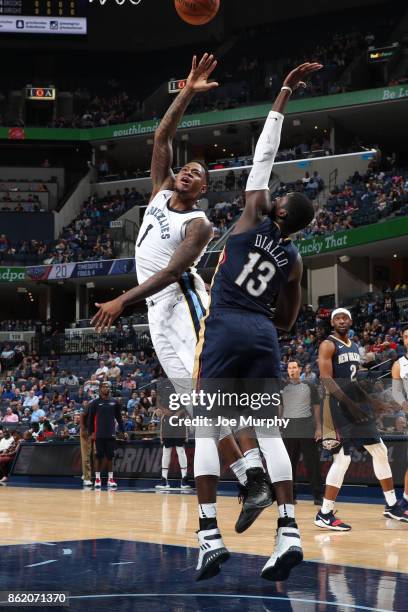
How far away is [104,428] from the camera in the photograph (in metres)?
17.4

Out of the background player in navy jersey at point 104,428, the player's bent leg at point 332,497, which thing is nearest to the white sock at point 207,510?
the player's bent leg at point 332,497

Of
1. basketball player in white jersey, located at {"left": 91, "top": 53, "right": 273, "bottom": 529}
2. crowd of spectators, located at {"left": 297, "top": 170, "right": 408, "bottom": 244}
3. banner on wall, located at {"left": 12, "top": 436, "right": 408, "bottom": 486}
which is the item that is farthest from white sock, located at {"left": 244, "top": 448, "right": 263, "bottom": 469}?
crowd of spectators, located at {"left": 297, "top": 170, "right": 408, "bottom": 244}

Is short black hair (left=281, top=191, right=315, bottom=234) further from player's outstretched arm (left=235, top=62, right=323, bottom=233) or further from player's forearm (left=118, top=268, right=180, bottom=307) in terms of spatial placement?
player's forearm (left=118, top=268, right=180, bottom=307)

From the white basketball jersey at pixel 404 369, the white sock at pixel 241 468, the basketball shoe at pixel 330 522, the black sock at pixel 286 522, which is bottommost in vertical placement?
the basketball shoe at pixel 330 522

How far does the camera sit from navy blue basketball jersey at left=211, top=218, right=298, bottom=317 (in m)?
5.13

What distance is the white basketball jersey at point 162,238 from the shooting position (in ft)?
19.6

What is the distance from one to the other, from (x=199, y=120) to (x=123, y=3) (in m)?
8.25

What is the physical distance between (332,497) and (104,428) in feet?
28.3

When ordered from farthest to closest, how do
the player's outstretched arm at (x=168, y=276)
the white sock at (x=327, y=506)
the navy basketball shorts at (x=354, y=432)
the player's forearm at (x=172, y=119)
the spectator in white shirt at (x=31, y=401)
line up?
the spectator in white shirt at (x=31, y=401) → the navy basketball shorts at (x=354, y=432) → the white sock at (x=327, y=506) → the player's forearm at (x=172, y=119) → the player's outstretched arm at (x=168, y=276)

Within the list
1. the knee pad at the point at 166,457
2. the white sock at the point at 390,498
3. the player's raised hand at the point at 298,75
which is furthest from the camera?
the knee pad at the point at 166,457

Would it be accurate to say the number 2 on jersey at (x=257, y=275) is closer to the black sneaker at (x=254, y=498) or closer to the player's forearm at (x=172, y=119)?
the black sneaker at (x=254, y=498)

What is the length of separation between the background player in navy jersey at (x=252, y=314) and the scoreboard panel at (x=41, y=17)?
132ft

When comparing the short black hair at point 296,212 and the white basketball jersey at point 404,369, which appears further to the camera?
the white basketball jersey at point 404,369

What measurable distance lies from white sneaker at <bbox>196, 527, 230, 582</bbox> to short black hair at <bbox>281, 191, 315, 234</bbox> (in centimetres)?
180
